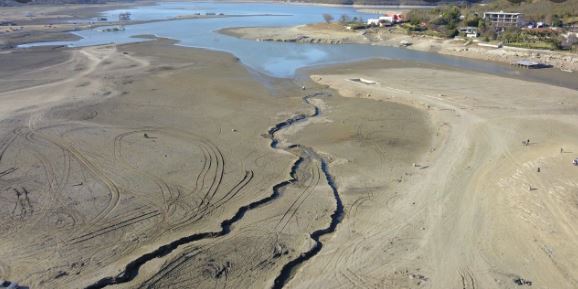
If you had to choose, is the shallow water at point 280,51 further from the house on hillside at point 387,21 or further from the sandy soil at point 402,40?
the house on hillside at point 387,21

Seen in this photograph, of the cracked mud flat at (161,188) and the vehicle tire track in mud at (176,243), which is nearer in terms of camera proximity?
the vehicle tire track in mud at (176,243)

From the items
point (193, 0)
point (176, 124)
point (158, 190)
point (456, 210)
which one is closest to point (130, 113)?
point (176, 124)

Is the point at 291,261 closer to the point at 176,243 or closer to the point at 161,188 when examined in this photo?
the point at 176,243

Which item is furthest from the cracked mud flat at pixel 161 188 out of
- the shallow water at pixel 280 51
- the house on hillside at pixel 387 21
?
the house on hillside at pixel 387 21

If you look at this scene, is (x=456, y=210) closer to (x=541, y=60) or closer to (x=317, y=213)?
(x=317, y=213)

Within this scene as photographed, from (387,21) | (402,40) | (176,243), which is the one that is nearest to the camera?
(176,243)

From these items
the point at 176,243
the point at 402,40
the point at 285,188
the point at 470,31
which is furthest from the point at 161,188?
the point at 470,31

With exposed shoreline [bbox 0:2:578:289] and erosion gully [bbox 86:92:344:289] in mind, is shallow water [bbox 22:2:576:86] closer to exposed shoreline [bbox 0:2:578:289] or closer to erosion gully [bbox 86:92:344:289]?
exposed shoreline [bbox 0:2:578:289]

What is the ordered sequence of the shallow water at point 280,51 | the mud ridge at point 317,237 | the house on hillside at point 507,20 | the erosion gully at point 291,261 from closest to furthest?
the erosion gully at point 291,261 < the mud ridge at point 317,237 < the shallow water at point 280,51 < the house on hillside at point 507,20
